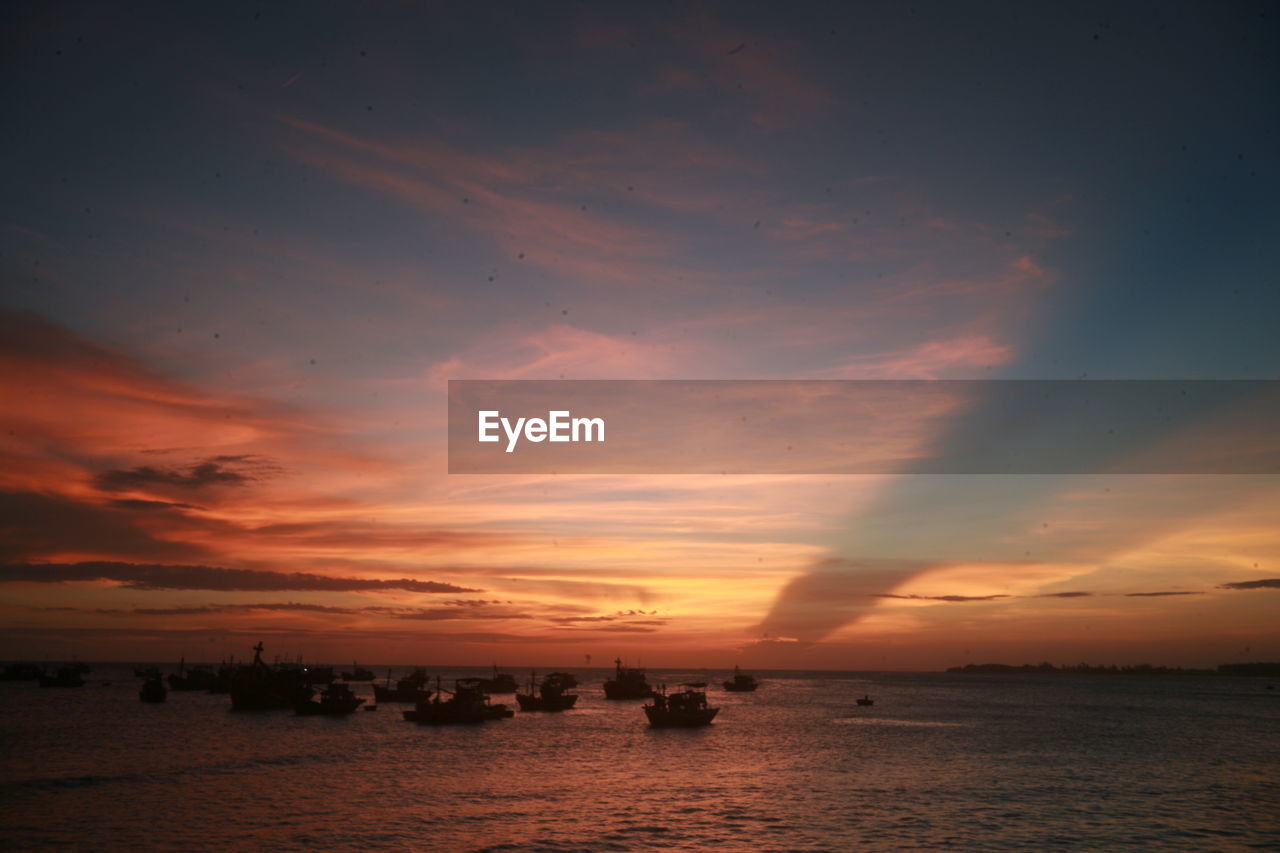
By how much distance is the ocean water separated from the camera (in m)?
35.7

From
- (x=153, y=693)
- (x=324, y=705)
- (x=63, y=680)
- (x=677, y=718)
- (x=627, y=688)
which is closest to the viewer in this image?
(x=677, y=718)

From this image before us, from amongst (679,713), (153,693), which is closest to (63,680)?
(153,693)

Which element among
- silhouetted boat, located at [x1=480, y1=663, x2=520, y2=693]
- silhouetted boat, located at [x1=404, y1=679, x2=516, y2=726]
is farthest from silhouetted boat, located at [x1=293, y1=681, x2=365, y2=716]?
silhouetted boat, located at [x1=480, y1=663, x2=520, y2=693]

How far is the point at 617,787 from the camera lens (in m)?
48.9

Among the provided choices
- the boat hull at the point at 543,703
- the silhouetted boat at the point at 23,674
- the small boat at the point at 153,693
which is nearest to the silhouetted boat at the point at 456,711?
the boat hull at the point at 543,703

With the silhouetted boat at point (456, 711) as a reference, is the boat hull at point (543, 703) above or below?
below

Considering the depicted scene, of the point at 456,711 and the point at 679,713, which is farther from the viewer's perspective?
the point at 456,711

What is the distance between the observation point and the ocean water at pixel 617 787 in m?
35.7

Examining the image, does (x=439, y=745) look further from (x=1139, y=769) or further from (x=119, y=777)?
(x=1139, y=769)

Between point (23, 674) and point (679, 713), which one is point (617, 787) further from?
point (23, 674)

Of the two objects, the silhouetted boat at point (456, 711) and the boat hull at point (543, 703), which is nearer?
the silhouetted boat at point (456, 711)

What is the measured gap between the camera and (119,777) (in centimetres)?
5062

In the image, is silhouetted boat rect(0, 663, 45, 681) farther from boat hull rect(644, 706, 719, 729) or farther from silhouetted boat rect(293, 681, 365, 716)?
boat hull rect(644, 706, 719, 729)

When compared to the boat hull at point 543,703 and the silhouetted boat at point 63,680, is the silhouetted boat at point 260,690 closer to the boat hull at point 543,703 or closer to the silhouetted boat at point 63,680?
the boat hull at point 543,703
